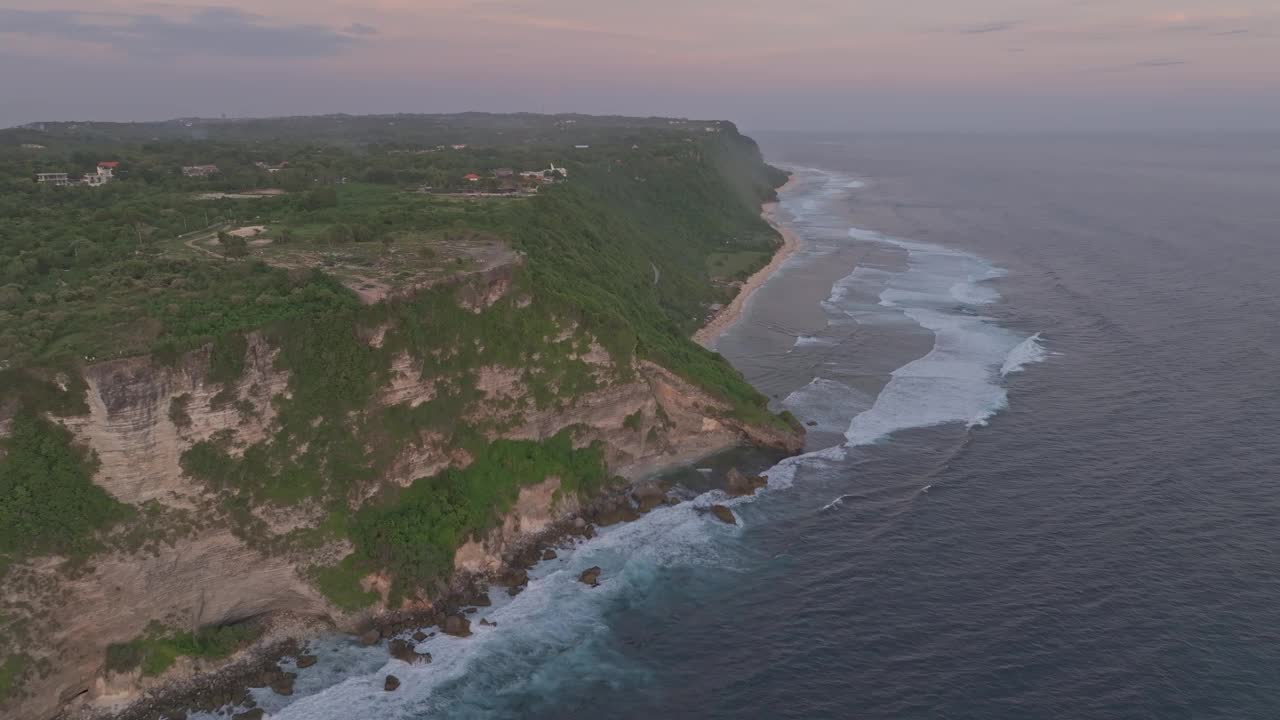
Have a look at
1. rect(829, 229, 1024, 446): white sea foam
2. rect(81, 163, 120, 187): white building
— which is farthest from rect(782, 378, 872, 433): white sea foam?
rect(81, 163, 120, 187): white building

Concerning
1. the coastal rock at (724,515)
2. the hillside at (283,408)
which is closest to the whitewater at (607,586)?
the coastal rock at (724,515)

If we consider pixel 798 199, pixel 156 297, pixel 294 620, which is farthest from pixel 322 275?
pixel 798 199

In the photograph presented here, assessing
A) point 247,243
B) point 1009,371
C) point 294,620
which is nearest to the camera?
point 294,620

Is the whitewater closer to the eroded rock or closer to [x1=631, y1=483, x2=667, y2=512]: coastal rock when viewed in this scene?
the eroded rock

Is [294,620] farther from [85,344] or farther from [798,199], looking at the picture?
[798,199]

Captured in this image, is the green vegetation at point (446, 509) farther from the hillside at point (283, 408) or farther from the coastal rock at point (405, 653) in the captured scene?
the coastal rock at point (405, 653)

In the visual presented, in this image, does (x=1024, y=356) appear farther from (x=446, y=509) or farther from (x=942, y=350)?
(x=446, y=509)
